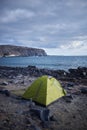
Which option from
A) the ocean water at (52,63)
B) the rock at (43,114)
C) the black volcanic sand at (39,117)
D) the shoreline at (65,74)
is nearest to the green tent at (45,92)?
the black volcanic sand at (39,117)

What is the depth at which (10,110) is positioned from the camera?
10.3 meters

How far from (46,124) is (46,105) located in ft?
8.56

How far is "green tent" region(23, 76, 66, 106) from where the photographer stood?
1151 cm

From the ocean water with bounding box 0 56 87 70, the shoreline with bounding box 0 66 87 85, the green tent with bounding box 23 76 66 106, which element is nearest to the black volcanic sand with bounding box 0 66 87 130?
the green tent with bounding box 23 76 66 106

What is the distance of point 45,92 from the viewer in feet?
38.2

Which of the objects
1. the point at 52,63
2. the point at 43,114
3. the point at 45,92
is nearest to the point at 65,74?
the point at 45,92

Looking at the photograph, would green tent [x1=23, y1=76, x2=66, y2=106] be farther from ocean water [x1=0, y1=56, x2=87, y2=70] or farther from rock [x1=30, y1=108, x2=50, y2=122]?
ocean water [x1=0, y1=56, x2=87, y2=70]

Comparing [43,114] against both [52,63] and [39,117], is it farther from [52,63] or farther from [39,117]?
[52,63]

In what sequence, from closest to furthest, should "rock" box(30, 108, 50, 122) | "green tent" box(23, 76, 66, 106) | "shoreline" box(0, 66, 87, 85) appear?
1. "rock" box(30, 108, 50, 122)
2. "green tent" box(23, 76, 66, 106)
3. "shoreline" box(0, 66, 87, 85)

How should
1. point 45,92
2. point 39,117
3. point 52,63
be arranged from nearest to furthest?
point 39,117, point 45,92, point 52,63

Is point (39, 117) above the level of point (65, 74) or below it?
below

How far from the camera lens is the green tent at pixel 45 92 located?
11.5m

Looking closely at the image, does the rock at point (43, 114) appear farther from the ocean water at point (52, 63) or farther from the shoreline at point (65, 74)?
the ocean water at point (52, 63)

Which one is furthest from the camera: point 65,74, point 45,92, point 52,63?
point 52,63
